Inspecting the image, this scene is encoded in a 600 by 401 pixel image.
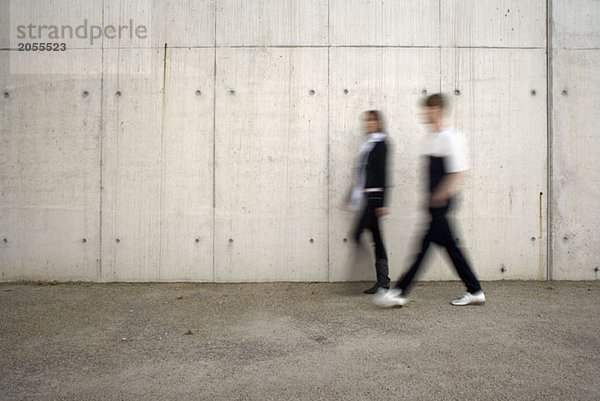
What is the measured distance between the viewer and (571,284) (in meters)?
4.83

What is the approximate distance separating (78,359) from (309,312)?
1.87 m

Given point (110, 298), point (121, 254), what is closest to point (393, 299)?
point (110, 298)

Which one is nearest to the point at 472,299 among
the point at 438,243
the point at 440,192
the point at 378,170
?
the point at 438,243

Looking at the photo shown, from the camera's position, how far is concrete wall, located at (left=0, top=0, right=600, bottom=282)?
4969mm

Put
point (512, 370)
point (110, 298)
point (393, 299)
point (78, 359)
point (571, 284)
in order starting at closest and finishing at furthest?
point (512, 370) → point (78, 359) → point (393, 299) → point (110, 298) → point (571, 284)

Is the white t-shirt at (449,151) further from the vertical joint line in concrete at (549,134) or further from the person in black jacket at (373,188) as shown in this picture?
the vertical joint line in concrete at (549,134)

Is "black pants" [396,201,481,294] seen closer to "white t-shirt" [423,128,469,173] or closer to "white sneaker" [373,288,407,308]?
"white sneaker" [373,288,407,308]

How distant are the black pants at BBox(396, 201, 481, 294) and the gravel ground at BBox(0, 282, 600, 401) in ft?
0.96

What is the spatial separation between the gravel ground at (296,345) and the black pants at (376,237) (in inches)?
13.8

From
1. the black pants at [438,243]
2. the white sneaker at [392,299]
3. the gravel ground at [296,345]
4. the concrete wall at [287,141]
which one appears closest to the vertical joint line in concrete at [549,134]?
the concrete wall at [287,141]

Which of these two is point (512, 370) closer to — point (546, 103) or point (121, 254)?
point (546, 103)

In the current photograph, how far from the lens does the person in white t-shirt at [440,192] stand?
12.3 feet

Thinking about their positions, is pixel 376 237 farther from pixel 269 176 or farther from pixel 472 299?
pixel 269 176

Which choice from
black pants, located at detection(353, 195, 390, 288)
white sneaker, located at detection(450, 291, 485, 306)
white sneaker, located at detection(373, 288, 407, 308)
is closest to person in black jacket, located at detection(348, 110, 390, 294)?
black pants, located at detection(353, 195, 390, 288)
